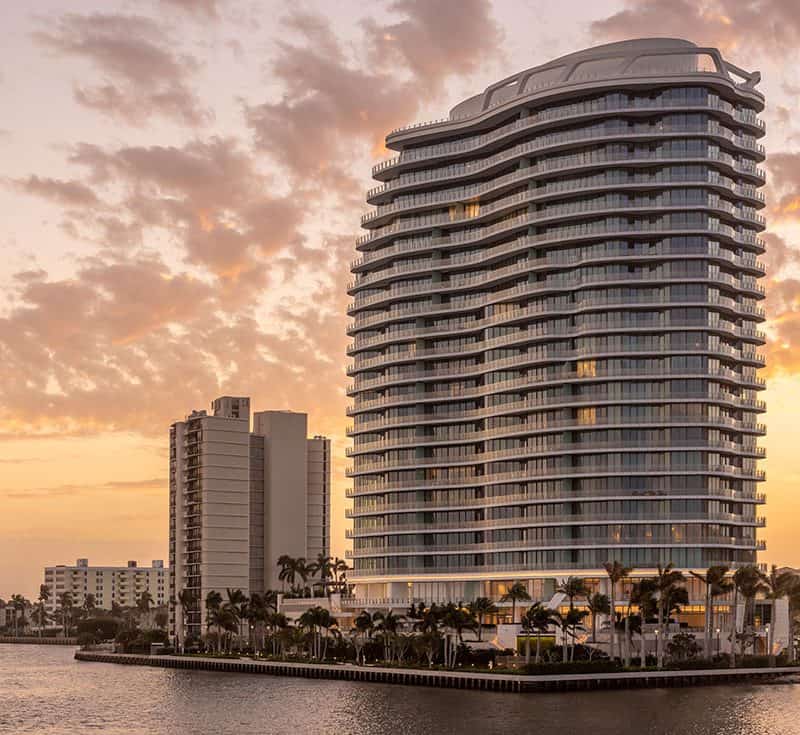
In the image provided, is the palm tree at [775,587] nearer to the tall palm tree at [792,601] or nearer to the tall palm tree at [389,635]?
the tall palm tree at [792,601]

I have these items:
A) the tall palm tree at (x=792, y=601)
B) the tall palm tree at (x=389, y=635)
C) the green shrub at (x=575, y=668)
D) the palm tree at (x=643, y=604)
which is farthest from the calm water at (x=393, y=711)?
the tall palm tree at (x=792, y=601)

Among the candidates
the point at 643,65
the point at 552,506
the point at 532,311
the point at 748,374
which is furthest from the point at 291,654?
the point at 643,65

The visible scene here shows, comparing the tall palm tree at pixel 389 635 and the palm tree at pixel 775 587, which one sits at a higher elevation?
the palm tree at pixel 775 587

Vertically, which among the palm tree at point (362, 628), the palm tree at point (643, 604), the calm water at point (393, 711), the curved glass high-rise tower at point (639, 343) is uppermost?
the curved glass high-rise tower at point (639, 343)

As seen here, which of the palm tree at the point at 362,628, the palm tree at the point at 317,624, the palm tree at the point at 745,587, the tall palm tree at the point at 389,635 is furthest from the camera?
the palm tree at the point at 317,624

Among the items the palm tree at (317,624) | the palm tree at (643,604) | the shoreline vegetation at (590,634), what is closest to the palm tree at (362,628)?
the shoreline vegetation at (590,634)

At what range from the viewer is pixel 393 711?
127938 mm

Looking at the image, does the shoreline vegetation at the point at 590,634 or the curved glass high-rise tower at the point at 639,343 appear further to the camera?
the curved glass high-rise tower at the point at 639,343

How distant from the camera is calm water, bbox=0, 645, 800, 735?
116 meters

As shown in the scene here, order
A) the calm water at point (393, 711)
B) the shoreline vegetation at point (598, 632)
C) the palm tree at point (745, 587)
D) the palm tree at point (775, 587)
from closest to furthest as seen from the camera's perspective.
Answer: the calm water at point (393, 711) → the shoreline vegetation at point (598, 632) → the palm tree at point (745, 587) → the palm tree at point (775, 587)

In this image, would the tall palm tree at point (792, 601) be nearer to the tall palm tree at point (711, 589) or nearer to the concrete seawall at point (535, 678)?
the concrete seawall at point (535, 678)

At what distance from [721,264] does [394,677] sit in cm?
7787

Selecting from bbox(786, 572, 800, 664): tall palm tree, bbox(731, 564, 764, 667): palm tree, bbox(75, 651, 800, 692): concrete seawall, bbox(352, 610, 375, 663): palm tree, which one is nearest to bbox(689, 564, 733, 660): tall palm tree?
bbox(731, 564, 764, 667): palm tree

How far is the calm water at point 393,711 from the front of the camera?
116 metres
